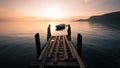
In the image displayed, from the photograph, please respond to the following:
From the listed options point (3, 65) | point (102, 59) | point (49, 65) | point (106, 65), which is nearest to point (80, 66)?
point (49, 65)

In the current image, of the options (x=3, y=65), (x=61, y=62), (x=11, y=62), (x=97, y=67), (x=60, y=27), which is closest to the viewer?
(x=61, y=62)

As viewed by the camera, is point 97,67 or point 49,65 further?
point 97,67

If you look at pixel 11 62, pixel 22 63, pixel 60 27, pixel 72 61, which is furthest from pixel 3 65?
pixel 60 27

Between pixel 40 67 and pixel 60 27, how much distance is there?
172 feet

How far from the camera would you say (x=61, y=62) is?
700 cm

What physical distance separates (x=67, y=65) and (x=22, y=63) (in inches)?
353

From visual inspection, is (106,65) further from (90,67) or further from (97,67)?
(90,67)

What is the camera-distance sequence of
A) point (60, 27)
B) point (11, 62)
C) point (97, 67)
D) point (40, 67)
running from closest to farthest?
point (40, 67) < point (97, 67) < point (11, 62) < point (60, 27)

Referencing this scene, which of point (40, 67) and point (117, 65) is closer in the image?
point (40, 67)

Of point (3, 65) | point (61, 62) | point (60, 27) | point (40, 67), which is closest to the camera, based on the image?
point (40, 67)

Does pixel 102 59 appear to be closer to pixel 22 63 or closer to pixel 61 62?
pixel 61 62

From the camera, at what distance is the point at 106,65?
12.3 metres

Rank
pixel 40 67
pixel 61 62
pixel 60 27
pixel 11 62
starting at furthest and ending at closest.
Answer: pixel 60 27 → pixel 11 62 → pixel 61 62 → pixel 40 67

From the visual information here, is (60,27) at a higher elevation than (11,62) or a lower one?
higher
